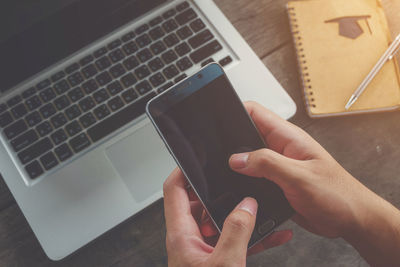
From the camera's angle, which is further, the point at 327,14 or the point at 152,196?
the point at 327,14

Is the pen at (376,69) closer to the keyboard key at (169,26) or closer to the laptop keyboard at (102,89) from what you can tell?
the laptop keyboard at (102,89)

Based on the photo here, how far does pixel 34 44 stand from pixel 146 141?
Result: 0.31 metres

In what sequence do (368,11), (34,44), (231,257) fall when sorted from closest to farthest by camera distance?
(231,257) < (34,44) < (368,11)

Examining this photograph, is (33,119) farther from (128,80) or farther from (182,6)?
(182,6)

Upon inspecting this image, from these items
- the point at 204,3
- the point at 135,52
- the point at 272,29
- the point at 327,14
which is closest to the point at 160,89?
the point at 135,52

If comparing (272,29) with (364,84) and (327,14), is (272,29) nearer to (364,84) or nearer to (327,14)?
(327,14)

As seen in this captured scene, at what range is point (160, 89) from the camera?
0.75 m

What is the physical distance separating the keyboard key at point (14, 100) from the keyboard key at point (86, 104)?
0.14m

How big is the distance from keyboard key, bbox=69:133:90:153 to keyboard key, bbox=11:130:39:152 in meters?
0.08

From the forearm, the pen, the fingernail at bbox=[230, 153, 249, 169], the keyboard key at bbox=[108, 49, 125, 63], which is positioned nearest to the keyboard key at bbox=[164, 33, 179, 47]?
the keyboard key at bbox=[108, 49, 125, 63]

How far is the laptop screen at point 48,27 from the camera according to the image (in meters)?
0.64

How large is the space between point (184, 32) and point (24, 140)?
43 centimetres

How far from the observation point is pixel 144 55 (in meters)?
0.76

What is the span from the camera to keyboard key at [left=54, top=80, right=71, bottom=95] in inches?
29.3
